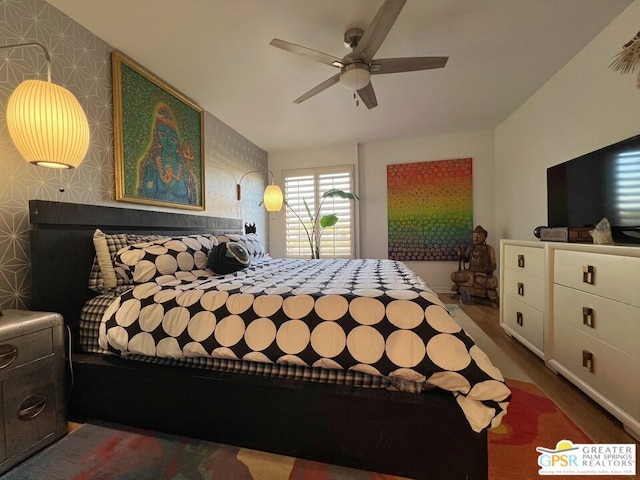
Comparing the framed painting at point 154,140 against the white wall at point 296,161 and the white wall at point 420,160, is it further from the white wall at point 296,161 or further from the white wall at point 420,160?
the white wall at point 420,160

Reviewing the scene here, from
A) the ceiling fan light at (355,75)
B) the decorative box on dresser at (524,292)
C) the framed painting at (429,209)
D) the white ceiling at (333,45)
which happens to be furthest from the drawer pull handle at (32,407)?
A: the framed painting at (429,209)

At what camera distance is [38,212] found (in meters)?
1.42

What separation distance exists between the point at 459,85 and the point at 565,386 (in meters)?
2.55

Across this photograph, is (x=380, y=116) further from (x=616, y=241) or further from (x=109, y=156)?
(x=109, y=156)

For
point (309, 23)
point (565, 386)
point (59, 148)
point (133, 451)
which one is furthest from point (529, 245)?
point (59, 148)

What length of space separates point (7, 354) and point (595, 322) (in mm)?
2777

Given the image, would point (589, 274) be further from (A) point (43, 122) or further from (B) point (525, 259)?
(A) point (43, 122)

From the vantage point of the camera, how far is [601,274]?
4.69ft

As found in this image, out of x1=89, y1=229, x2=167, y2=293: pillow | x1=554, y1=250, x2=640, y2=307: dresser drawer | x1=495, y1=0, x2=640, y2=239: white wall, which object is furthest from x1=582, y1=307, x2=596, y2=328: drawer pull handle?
x1=89, y1=229, x2=167, y2=293: pillow

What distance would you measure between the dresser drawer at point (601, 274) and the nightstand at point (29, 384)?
2692 millimetres

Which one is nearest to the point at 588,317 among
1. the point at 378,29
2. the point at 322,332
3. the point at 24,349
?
the point at 322,332

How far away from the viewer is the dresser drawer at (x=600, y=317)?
4.12 feet

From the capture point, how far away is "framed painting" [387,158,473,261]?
12.7 feet

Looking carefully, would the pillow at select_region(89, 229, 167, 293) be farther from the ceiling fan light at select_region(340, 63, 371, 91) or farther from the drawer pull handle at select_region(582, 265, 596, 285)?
the drawer pull handle at select_region(582, 265, 596, 285)
